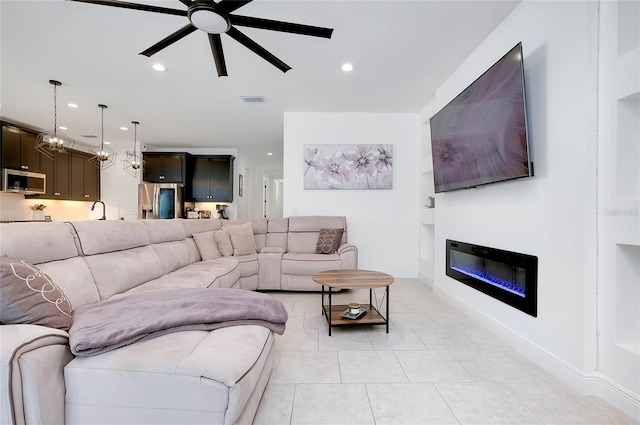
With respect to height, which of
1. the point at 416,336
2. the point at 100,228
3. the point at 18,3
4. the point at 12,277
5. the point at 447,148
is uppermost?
the point at 18,3

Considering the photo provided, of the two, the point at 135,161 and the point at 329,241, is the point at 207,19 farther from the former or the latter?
the point at 135,161

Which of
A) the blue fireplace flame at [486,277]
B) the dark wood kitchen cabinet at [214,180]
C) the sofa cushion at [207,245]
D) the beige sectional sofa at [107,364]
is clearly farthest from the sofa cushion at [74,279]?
the dark wood kitchen cabinet at [214,180]

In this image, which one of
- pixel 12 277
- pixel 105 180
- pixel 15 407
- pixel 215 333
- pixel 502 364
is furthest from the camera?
pixel 105 180

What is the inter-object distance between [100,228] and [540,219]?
3.21 m

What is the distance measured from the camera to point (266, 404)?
4.86 feet

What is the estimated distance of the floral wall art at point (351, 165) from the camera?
439 cm

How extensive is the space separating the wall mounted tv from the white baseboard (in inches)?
47.4

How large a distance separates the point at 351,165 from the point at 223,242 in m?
2.24

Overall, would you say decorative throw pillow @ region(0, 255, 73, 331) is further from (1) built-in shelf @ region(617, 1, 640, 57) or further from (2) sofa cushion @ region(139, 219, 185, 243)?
(1) built-in shelf @ region(617, 1, 640, 57)

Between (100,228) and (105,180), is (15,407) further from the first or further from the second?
(105,180)

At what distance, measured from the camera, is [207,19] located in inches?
68.1

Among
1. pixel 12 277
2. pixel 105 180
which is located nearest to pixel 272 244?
pixel 12 277

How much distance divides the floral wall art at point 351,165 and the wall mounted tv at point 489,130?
135 cm

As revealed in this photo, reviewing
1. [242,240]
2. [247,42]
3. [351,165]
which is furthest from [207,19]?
[351,165]
